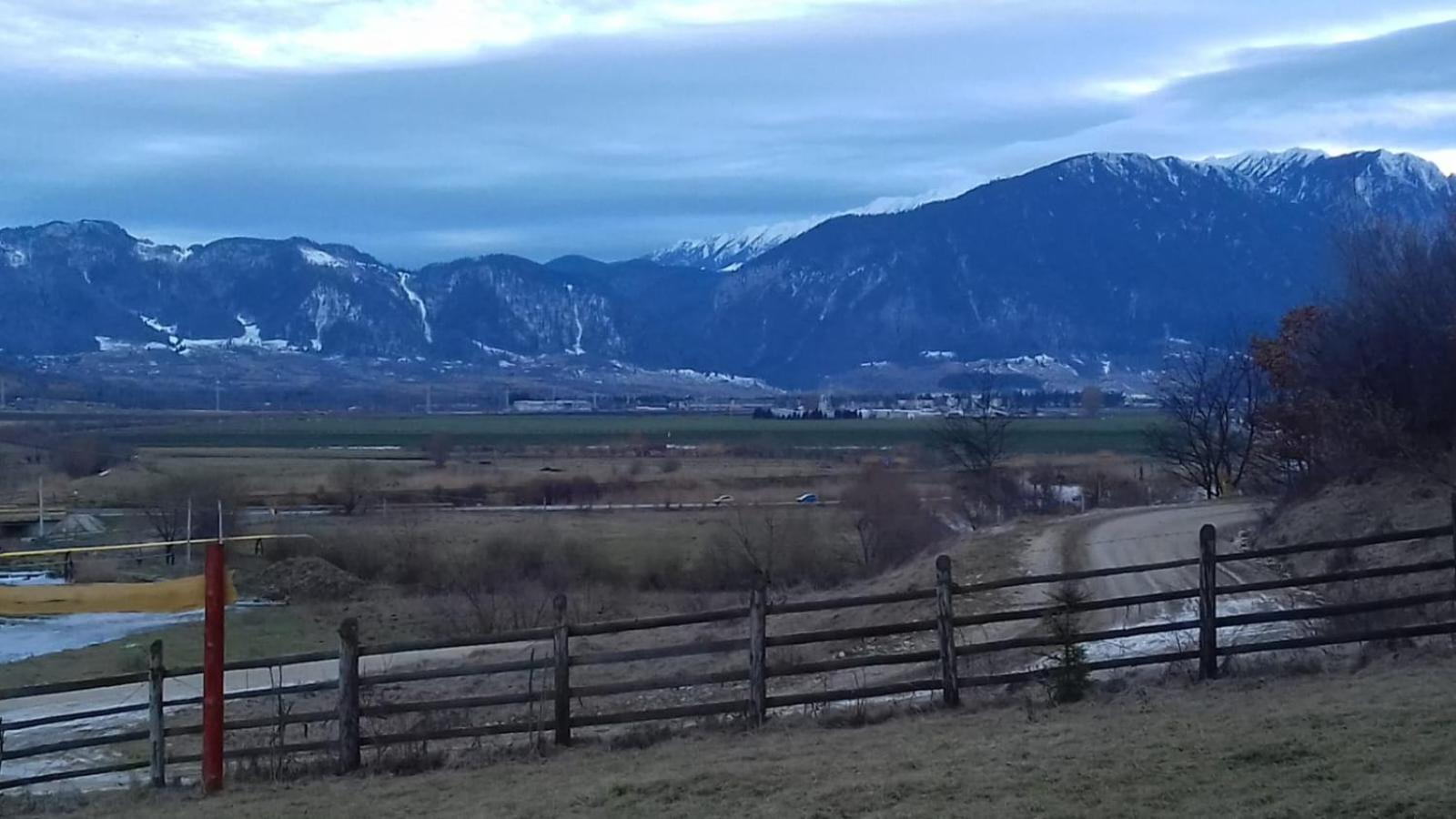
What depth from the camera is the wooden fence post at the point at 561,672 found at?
45.5ft

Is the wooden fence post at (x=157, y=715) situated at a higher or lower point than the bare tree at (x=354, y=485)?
higher

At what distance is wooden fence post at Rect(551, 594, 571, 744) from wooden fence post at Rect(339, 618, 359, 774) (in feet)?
5.79

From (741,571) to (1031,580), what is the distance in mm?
34753

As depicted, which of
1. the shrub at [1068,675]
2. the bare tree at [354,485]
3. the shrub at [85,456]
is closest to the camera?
the shrub at [1068,675]

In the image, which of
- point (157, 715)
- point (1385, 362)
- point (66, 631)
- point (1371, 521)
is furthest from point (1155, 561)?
point (66, 631)

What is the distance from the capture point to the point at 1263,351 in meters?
46.4

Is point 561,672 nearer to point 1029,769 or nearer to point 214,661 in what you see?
point 214,661

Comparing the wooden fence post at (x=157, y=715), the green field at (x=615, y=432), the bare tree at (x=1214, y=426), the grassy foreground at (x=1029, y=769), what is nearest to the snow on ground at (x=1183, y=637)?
the grassy foreground at (x=1029, y=769)

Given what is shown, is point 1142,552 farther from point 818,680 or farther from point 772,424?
point 772,424

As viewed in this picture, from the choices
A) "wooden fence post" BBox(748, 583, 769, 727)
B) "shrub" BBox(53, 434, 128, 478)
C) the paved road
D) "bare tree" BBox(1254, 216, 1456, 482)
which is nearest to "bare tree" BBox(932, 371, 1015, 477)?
"bare tree" BBox(1254, 216, 1456, 482)

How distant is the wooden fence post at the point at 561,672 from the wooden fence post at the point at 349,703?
1.76 metres

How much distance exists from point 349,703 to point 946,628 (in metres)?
5.32

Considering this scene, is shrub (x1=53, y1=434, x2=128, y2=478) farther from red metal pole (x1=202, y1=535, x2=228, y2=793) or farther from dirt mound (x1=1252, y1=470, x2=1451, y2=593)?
red metal pole (x1=202, y1=535, x2=228, y2=793)

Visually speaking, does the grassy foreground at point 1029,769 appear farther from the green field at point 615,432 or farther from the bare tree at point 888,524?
the green field at point 615,432
